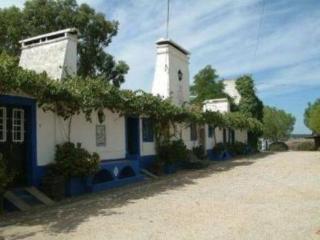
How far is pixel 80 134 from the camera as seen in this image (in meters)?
15.3

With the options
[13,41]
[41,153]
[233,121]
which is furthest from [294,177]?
[13,41]

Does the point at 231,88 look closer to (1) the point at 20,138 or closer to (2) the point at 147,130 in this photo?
(2) the point at 147,130

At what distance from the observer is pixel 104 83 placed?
49.8 ft

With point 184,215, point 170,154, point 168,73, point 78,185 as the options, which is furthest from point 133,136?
point 184,215

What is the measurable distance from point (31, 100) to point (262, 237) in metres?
7.75

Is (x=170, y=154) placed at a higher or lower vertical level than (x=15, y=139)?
lower

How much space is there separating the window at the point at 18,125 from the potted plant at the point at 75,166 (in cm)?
121

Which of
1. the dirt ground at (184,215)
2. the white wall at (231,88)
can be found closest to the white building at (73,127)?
the dirt ground at (184,215)

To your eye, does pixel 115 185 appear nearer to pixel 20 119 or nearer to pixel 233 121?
pixel 20 119

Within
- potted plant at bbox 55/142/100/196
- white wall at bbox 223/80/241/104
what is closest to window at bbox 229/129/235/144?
white wall at bbox 223/80/241/104

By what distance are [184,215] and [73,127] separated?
6214 millimetres

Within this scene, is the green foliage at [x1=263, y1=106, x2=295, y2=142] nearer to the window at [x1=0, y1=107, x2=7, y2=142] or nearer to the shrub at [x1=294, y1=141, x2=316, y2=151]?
the shrub at [x1=294, y1=141, x2=316, y2=151]

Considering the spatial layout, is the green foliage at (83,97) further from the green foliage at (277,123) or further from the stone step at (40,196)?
the green foliage at (277,123)

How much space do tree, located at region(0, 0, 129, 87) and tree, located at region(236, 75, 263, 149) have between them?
1313cm
